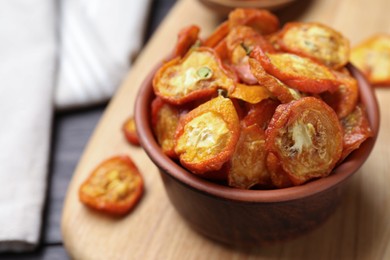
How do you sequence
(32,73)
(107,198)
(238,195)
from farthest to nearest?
(32,73), (107,198), (238,195)

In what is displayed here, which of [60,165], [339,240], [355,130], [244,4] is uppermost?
[355,130]

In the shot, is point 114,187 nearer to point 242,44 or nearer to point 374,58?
point 242,44

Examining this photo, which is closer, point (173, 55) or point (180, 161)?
point (180, 161)

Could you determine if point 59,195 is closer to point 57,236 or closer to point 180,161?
point 57,236

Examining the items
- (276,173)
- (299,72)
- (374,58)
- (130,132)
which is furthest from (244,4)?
(276,173)

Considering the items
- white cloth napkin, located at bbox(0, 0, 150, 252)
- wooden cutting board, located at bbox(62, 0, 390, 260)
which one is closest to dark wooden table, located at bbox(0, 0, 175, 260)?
white cloth napkin, located at bbox(0, 0, 150, 252)

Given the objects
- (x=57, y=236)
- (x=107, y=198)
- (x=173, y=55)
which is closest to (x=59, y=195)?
(x=57, y=236)
